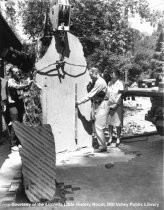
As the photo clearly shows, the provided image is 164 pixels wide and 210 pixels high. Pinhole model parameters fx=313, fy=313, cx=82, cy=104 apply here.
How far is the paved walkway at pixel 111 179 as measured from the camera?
441cm

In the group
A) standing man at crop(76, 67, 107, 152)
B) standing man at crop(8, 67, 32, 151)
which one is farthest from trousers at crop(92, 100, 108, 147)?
standing man at crop(8, 67, 32, 151)

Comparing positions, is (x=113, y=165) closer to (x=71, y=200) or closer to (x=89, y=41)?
(x=71, y=200)

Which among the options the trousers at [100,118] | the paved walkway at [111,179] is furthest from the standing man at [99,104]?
the paved walkway at [111,179]

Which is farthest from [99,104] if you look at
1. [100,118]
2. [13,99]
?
[13,99]

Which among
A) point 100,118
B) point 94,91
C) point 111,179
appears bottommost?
point 111,179

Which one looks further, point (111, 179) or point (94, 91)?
point (94, 91)

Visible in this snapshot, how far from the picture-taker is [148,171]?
233 inches

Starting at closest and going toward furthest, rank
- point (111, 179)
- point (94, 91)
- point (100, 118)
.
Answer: point (111, 179) → point (94, 91) → point (100, 118)

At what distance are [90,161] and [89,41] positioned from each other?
7.90m

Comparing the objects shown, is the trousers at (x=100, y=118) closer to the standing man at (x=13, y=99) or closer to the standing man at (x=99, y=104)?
the standing man at (x=99, y=104)

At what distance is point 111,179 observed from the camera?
5.48 m

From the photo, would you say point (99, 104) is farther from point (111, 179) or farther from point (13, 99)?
point (111, 179)

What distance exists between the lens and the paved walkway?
173 inches

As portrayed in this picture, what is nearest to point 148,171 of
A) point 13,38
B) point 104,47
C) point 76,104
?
point 76,104
